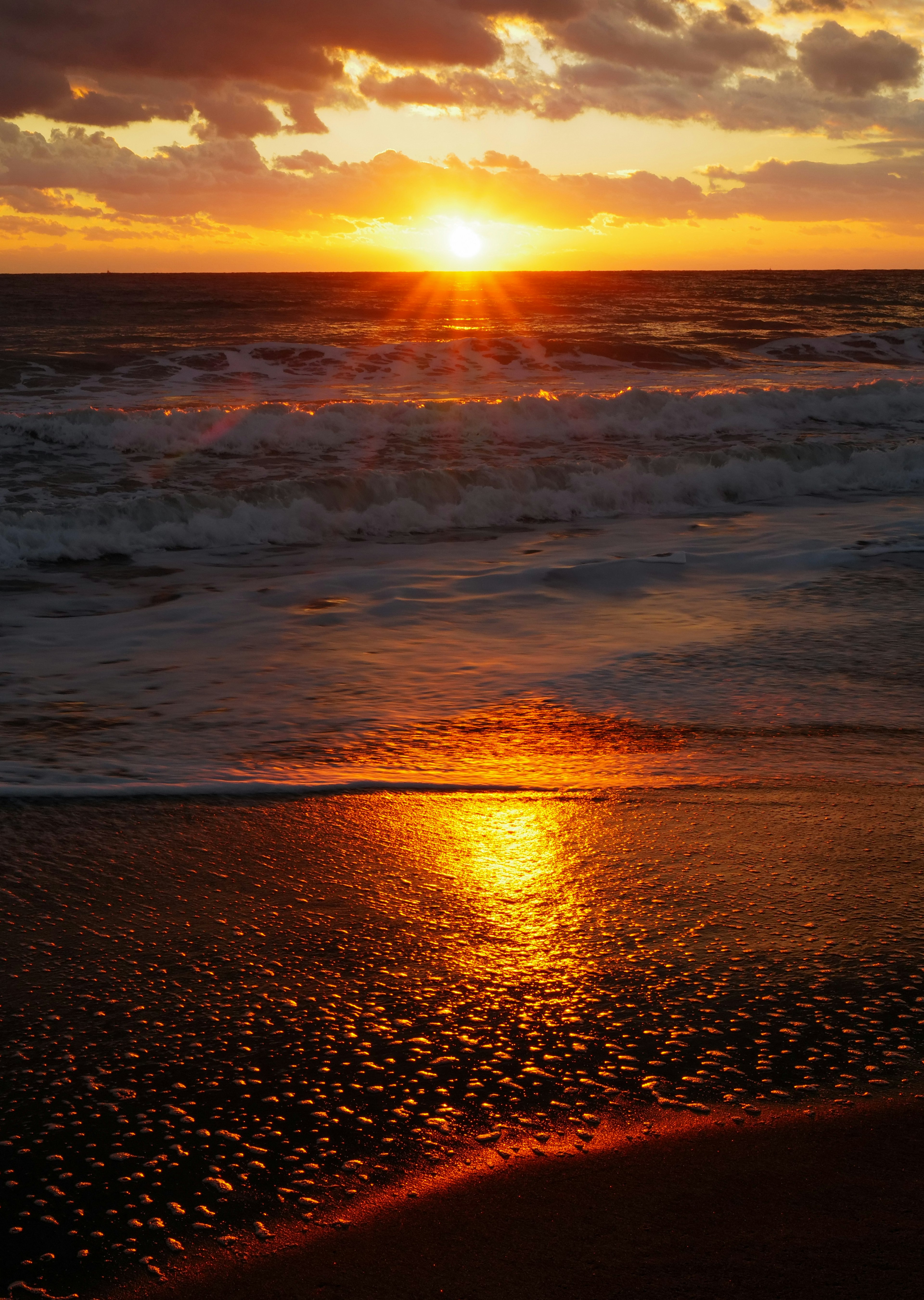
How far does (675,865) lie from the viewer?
279 centimetres

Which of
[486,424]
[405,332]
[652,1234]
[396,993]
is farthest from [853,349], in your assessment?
[652,1234]

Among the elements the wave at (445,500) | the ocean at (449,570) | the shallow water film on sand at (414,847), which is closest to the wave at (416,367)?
the ocean at (449,570)

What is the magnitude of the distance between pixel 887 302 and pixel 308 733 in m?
42.0

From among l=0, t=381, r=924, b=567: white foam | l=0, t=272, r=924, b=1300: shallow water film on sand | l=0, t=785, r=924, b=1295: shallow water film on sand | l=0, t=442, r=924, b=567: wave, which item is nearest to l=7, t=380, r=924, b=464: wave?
l=0, t=381, r=924, b=567: white foam

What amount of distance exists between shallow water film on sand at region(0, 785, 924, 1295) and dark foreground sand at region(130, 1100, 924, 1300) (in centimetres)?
7

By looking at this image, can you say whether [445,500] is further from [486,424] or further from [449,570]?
[486,424]

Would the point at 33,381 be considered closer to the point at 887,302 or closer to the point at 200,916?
the point at 200,916

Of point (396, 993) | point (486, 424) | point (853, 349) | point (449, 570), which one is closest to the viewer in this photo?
point (396, 993)

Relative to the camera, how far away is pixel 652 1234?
1.52 m

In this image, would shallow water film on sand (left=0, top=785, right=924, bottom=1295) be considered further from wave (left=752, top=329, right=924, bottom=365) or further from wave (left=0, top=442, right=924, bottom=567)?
wave (left=752, top=329, right=924, bottom=365)

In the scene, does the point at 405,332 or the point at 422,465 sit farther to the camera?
the point at 405,332

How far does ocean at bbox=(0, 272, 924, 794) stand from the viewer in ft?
12.8

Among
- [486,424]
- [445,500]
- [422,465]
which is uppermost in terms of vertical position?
[486,424]

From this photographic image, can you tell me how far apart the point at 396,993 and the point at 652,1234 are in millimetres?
812
